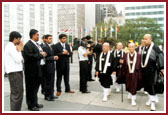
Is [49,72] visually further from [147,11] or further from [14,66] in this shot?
[147,11]

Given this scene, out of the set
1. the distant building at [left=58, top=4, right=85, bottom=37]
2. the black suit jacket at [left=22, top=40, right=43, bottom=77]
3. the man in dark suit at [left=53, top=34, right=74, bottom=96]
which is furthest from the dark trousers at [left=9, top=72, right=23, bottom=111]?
the distant building at [left=58, top=4, right=85, bottom=37]

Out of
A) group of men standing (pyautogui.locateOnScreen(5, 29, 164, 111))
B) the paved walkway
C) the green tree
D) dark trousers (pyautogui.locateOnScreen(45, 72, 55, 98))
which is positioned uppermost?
the green tree

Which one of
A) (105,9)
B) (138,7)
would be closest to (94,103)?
(138,7)

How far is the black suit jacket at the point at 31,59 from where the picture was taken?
4438mm

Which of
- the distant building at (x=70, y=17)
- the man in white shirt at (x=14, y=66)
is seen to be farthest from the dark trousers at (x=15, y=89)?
the distant building at (x=70, y=17)

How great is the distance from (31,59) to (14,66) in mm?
609

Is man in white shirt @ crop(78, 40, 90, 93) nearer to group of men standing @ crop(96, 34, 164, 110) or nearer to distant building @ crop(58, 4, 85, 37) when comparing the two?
group of men standing @ crop(96, 34, 164, 110)

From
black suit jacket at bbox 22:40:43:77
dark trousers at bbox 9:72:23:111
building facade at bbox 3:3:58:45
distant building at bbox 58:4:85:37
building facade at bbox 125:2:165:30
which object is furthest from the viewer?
distant building at bbox 58:4:85:37

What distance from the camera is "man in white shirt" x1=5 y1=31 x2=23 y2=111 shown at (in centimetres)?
388

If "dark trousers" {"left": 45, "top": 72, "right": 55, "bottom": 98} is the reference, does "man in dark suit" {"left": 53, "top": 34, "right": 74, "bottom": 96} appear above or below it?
above

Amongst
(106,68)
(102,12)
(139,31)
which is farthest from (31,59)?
(102,12)

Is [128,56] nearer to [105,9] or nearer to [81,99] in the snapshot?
[81,99]

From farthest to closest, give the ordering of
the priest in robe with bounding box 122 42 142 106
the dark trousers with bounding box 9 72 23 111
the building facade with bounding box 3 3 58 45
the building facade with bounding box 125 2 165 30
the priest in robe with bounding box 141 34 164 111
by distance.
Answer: the building facade with bounding box 125 2 165 30, the building facade with bounding box 3 3 58 45, the priest in robe with bounding box 122 42 142 106, the priest in robe with bounding box 141 34 164 111, the dark trousers with bounding box 9 72 23 111

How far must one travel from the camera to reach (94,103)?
206 inches
